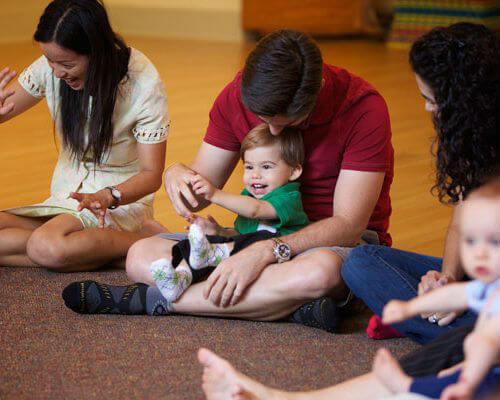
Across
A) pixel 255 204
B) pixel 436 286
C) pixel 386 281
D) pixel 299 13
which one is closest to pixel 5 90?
pixel 255 204

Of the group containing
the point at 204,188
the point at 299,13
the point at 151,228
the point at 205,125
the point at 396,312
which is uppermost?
the point at 396,312

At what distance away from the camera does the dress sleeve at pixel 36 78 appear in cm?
256

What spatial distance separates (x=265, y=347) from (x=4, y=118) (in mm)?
1042

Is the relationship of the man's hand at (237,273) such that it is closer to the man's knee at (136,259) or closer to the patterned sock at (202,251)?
the patterned sock at (202,251)

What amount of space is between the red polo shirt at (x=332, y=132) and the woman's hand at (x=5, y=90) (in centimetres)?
59

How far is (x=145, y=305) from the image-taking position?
2.21 m

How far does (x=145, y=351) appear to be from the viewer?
202cm

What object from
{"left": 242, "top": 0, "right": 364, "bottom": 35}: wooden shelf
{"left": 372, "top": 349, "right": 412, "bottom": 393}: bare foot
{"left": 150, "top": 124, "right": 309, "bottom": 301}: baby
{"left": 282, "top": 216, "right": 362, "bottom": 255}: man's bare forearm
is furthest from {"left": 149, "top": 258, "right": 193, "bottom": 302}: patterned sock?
{"left": 242, "top": 0, "right": 364, "bottom": 35}: wooden shelf

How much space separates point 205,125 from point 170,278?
2.33 m

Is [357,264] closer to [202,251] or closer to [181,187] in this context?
[202,251]

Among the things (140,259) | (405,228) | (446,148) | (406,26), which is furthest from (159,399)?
(406,26)

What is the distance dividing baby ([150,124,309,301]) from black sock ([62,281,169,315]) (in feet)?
0.18

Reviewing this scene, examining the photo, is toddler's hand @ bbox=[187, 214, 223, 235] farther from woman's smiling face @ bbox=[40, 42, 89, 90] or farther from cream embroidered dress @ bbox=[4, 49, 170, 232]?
woman's smiling face @ bbox=[40, 42, 89, 90]

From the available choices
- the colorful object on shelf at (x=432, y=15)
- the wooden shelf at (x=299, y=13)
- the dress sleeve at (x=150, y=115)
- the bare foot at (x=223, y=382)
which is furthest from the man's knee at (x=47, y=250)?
the wooden shelf at (x=299, y=13)
